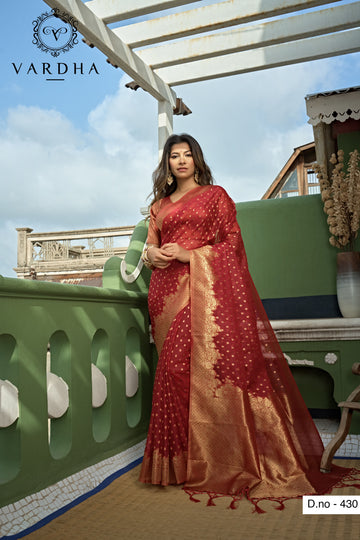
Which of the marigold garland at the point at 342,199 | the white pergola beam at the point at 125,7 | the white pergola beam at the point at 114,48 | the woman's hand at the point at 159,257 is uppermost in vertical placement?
the white pergola beam at the point at 125,7

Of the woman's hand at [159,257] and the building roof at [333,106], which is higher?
the building roof at [333,106]

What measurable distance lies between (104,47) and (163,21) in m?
0.56

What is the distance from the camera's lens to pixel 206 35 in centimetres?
414

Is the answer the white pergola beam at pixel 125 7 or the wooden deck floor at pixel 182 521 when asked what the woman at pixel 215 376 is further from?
the white pergola beam at pixel 125 7

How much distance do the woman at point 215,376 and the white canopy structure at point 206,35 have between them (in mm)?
1670

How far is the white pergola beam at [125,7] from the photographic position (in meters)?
3.50

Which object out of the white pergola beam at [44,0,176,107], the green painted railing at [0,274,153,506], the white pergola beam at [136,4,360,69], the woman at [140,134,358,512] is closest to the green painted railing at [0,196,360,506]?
the green painted railing at [0,274,153,506]

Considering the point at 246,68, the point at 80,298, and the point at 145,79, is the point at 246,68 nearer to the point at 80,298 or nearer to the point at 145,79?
the point at 145,79

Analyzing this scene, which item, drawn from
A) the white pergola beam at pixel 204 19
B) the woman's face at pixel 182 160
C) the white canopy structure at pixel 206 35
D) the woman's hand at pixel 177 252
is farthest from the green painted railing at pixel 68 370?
the white pergola beam at pixel 204 19

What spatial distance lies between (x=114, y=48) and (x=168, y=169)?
5.87ft

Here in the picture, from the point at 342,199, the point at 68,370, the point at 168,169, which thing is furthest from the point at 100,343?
the point at 342,199

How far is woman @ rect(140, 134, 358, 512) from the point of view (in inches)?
80.0

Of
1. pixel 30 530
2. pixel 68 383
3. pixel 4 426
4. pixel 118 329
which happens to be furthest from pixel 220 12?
pixel 30 530

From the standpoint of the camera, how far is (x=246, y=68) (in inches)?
171
